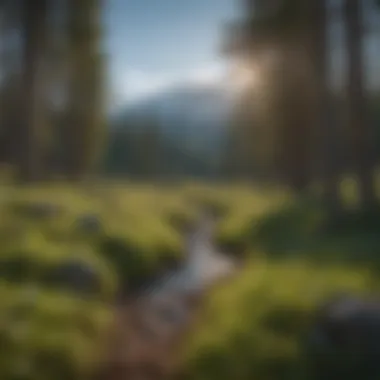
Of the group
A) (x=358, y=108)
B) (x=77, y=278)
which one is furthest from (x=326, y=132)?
(x=77, y=278)

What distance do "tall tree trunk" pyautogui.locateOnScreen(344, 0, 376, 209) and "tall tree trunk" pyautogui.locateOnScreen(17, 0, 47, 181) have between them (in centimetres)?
100

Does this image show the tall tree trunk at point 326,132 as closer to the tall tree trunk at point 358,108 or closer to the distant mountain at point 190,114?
the tall tree trunk at point 358,108

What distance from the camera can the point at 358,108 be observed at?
7.14 feet

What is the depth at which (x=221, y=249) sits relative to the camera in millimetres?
2186

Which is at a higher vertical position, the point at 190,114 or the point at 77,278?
the point at 190,114

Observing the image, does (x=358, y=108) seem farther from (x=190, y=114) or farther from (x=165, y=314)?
(x=165, y=314)

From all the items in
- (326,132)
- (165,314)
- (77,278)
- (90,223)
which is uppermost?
(326,132)

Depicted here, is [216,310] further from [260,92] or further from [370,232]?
[260,92]

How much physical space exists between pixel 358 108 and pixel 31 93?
107 centimetres

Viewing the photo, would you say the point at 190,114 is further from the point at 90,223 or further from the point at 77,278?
the point at 77,278

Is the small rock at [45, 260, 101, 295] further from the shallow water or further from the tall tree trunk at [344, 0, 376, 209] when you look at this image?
the tall tree trunk at [344, 0, 376, 209]

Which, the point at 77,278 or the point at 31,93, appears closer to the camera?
the point at 77,278

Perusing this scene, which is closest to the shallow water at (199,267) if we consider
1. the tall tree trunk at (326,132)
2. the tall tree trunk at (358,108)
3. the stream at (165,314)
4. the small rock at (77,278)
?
the stream at (165,314)

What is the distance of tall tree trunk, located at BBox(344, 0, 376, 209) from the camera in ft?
7.11
